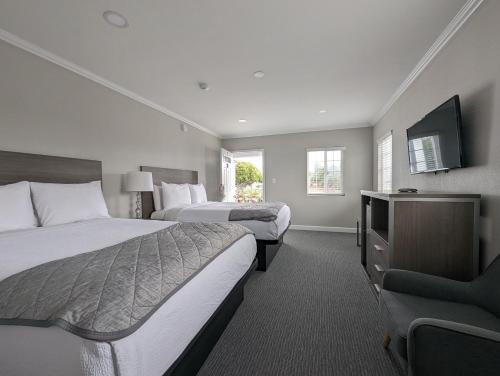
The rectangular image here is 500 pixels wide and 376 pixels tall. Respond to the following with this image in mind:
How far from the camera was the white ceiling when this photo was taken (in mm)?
1710

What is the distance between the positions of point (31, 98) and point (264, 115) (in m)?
3.35

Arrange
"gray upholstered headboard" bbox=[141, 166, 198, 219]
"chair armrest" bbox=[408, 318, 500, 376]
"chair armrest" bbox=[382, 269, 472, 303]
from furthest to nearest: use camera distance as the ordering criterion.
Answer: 1. "gray upholstered headboard" bbox=[141, 166, 198, 219]
2. "chair armrest" bbox=[382, 269, 472, 303]
3. "chair armrest" bbox=[408, 318, 500, 376]

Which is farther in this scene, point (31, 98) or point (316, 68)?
point (316, 68)

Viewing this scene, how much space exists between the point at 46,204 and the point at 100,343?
1.97m

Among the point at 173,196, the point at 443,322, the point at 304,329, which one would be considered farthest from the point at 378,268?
the point at 173,196

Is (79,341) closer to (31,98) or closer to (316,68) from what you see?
(31,98)

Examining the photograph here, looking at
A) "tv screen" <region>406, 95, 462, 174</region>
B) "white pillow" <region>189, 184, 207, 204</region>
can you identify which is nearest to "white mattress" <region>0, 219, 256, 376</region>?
"tv screen" <region>406, 95, 462, 174</region>

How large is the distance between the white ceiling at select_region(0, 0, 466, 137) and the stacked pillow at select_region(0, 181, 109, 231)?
142cm

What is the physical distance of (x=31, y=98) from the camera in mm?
2150

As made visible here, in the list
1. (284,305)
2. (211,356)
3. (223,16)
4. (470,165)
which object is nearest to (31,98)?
(223,16)

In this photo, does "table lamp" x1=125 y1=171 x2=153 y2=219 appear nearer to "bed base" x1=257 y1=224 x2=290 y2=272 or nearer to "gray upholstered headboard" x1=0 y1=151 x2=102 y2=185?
"gray upholstered headboard" x1=0 y1=151 x2=102 y2=185

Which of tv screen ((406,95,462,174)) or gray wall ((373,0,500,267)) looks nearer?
gray wall ((373,0,500,267))

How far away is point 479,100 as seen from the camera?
162 centimetres

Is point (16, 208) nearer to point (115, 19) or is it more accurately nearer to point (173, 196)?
point (115, 19)
